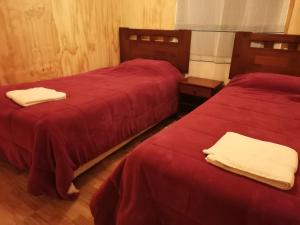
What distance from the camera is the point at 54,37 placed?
8.73 ft

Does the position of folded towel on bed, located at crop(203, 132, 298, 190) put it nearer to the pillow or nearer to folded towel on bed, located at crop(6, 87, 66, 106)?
the pillow

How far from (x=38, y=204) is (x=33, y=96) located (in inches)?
32.2

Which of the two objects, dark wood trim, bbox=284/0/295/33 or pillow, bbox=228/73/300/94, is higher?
dark wood trim, bbox=284/0/295/33

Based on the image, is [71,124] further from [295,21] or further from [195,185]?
[295,21]

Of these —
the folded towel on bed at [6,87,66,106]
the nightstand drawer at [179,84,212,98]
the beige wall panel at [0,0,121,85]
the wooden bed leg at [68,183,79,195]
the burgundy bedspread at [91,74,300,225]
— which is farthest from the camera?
the nightstand drawer at [179,84,212,98]

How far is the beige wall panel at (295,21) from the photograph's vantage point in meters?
2.13

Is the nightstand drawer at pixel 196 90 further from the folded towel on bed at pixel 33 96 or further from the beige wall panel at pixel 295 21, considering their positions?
the folded towel on bed at pixel 33 96

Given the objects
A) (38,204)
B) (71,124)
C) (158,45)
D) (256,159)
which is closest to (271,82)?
(256,159)

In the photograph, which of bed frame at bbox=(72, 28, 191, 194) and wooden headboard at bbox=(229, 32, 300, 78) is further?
bed frame at bbox=(72, 28, 191, 194)

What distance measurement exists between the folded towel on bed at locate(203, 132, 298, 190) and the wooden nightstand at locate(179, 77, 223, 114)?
4.55 feet

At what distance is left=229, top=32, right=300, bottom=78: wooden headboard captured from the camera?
2197 mm

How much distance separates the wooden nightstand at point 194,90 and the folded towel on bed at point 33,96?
1.43 m

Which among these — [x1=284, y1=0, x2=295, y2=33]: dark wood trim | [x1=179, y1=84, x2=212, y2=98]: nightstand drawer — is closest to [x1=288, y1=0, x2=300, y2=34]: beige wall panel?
[x1=284, y1=0, x2=295, y2=33]: dark wood trim

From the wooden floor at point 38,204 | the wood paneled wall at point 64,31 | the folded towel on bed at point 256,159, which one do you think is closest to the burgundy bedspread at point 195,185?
the folded towel on bed at point 256,159
